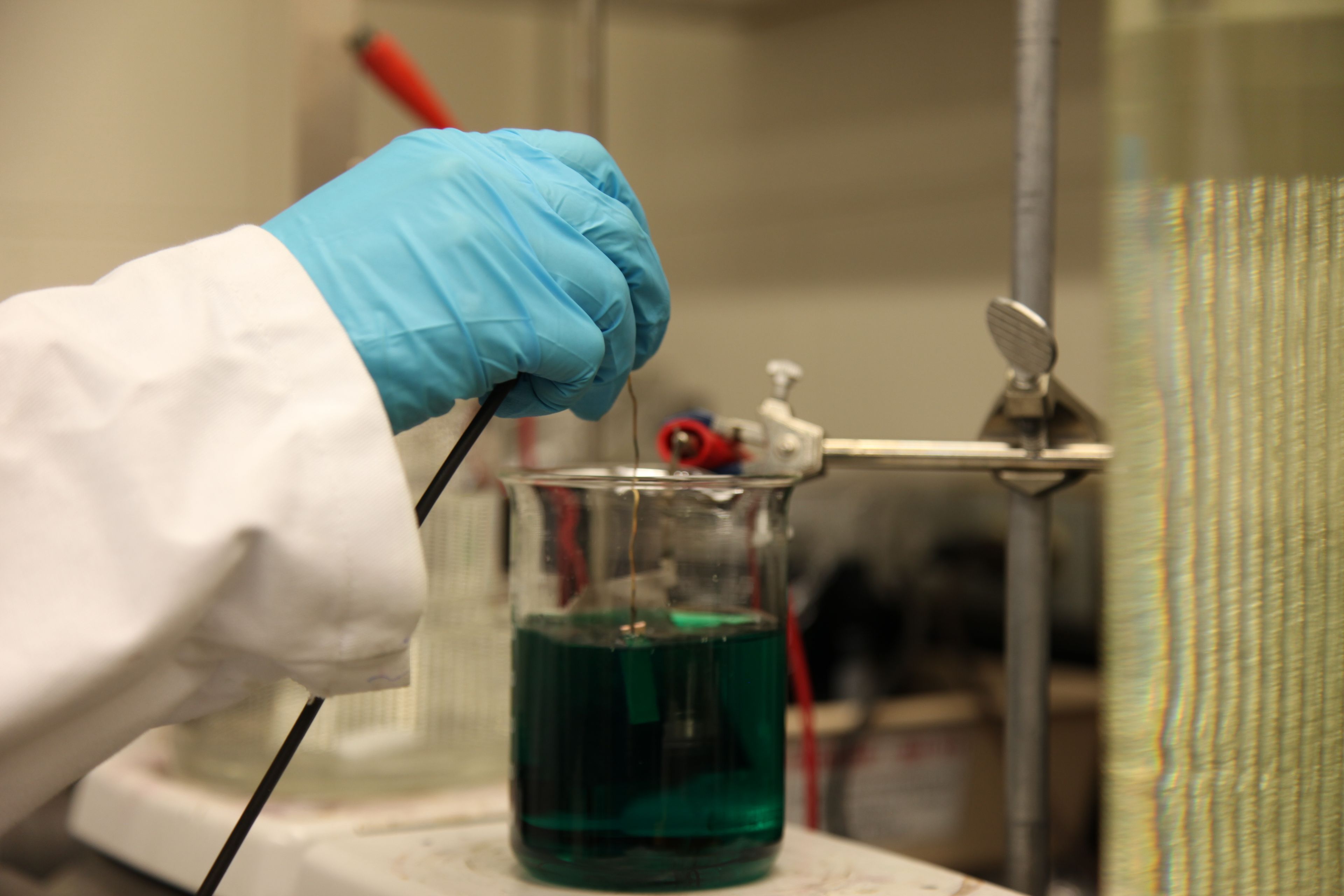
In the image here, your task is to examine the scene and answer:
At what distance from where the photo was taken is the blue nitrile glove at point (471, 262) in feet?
1.74

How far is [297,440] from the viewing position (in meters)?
0.46

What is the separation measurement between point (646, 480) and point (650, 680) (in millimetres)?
92

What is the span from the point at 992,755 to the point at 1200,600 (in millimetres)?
881

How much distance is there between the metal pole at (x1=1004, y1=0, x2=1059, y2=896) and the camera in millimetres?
626

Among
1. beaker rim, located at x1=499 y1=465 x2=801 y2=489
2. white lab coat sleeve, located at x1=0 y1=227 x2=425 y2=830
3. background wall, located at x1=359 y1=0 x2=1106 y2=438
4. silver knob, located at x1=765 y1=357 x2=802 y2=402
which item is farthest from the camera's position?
background wall, located at x1=359 y1=0 x2=1106 y2=438

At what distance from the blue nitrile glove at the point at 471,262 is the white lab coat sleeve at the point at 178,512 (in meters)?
0.04

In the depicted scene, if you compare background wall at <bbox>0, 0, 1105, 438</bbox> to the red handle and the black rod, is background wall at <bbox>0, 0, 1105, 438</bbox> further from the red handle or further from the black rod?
the black rod

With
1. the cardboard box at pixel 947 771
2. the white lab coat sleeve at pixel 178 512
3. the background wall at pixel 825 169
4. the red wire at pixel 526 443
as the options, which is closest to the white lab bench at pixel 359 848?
the white lab coat sleeve at pixel 178 512

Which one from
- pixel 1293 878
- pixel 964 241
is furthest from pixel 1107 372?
pixel 964 241

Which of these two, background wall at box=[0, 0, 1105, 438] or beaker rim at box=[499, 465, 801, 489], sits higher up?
background wall at box=[0, 0, 1105, 438]

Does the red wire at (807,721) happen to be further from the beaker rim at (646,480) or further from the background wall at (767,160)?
the background wall at (767,160)

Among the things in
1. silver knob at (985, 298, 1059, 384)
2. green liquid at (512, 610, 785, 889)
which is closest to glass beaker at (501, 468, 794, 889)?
green liquid at (512, 610, 785, 889)

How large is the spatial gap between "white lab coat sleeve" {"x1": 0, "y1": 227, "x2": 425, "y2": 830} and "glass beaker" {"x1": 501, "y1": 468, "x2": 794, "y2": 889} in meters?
0.10

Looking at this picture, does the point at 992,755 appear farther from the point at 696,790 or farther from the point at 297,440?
the point at 297,440
